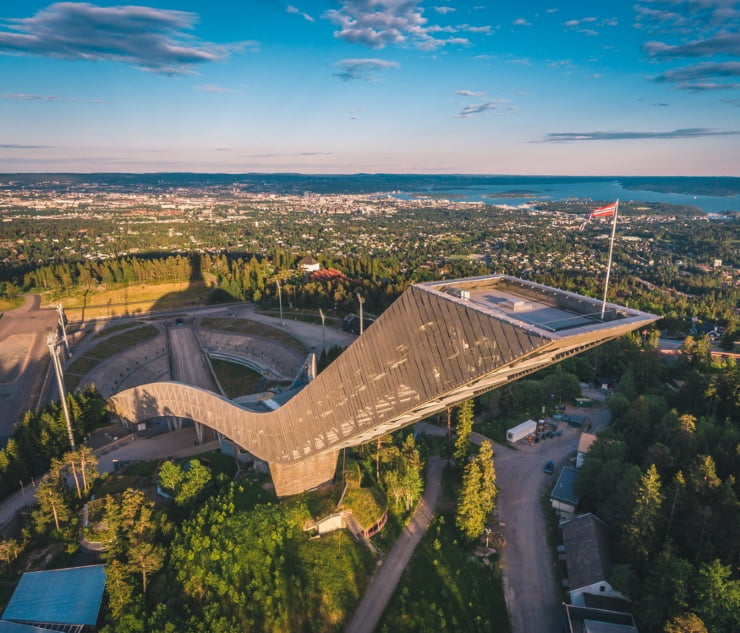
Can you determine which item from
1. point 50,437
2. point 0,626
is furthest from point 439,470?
point 50,437

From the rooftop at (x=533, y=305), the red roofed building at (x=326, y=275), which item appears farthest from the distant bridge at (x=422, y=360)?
the red roofed building at (x=326, y=275)

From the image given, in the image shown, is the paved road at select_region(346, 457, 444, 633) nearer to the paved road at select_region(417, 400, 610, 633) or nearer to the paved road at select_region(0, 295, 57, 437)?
the paved road at select_region(417, 400, 610, 633)

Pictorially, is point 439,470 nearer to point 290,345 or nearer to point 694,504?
point 694,504

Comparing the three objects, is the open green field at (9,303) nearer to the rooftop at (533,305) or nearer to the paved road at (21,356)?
the paved road at (21,356)

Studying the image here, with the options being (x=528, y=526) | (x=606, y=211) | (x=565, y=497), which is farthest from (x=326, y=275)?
(x=606, y=211)

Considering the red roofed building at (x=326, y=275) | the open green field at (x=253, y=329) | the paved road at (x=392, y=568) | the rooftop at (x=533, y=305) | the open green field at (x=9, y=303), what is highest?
the rooftop at (x=533, y=305)

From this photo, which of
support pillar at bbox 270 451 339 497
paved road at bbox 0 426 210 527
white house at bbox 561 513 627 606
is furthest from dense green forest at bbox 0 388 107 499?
white house at bbox 561 513 627 606

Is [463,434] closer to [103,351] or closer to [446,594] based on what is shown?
[446,594]
